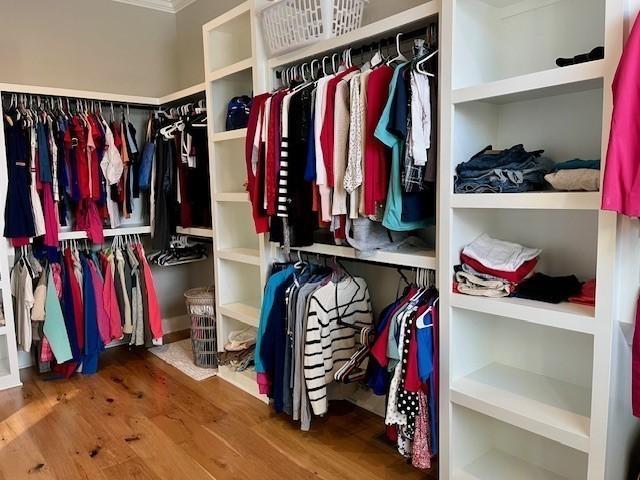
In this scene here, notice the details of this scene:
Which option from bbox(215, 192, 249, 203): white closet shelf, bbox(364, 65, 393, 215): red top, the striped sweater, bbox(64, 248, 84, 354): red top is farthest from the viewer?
bbox(64, 248, 84, 354): red top

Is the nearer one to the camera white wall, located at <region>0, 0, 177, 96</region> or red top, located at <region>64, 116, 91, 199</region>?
red top, located at <region>64, 116, 91, 199</region>

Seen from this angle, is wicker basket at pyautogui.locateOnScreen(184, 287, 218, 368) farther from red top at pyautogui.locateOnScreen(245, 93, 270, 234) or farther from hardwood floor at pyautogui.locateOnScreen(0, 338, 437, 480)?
red top at pyautogui.locateOnScreen(245, 93, 270, 234)

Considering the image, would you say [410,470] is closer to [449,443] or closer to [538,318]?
[449,443]

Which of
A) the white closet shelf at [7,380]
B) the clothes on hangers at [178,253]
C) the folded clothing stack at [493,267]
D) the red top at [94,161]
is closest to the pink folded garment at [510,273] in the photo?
the folded clothing stack at [493,267]

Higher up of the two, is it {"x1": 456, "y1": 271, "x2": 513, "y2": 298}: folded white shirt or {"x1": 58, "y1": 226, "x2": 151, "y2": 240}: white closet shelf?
{"x1": 58, "y1": 226, "x2": 151, "y2": 240}: white closet shelf

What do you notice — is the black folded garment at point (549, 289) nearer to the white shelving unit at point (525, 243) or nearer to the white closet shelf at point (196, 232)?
the white shelving unit at point (525, 243)

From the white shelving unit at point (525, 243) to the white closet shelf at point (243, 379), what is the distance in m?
1.29

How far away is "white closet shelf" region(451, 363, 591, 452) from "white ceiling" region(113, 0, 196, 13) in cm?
357

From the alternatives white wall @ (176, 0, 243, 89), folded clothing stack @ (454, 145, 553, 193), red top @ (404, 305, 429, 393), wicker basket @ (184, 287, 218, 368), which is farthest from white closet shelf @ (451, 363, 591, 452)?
white wall @ (176, 0, 243, 89)

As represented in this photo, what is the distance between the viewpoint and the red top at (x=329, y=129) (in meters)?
2.14

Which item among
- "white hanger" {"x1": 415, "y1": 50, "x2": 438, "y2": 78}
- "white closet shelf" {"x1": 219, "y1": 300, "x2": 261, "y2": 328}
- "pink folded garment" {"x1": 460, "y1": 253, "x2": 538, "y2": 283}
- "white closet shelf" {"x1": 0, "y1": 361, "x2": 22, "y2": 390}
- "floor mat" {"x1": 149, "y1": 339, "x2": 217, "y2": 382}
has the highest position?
"white hanger" {"x1": 415, "y1": 50, "x2": 438, "y2": 78}

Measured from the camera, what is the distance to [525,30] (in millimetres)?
1898

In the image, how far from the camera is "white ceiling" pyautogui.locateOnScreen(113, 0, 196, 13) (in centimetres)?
394

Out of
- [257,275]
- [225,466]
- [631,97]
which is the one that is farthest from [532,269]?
[257,275]
